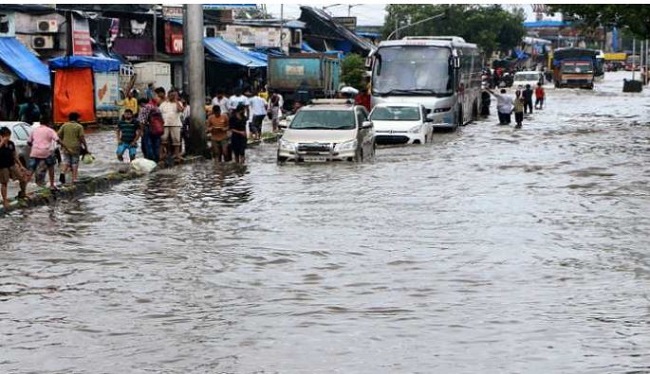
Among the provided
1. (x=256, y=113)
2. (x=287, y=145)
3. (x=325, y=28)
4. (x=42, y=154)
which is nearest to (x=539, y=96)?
(x=325, y=28)

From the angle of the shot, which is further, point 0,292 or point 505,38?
point 505,38

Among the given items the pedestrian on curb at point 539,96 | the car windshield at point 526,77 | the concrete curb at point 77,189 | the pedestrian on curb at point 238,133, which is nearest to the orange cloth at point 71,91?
the pedestrian on curb at point 238,133

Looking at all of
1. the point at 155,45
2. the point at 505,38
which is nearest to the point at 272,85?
the point at 155,45

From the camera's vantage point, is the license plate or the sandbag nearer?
the sandbag

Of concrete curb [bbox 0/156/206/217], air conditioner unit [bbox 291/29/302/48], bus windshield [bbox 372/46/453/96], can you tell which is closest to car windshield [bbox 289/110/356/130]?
concrete curb [bbox 0/156/206/217]

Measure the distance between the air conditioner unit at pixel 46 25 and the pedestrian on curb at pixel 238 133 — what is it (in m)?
11.6

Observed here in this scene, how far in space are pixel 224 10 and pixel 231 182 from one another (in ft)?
117

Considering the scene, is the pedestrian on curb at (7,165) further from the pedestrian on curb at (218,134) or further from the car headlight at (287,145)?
the car headlight at (287,145)

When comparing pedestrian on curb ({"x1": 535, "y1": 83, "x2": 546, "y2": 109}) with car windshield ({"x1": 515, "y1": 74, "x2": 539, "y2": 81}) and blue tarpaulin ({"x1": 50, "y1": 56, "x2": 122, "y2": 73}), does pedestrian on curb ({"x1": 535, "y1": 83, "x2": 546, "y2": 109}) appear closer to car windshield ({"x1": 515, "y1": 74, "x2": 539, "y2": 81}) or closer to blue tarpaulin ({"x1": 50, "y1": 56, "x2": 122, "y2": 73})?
car windshield ({"x1": 515, "y1": 74, "x2": 539, "y2": 81})

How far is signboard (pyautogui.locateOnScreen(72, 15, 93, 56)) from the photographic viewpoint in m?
36.2

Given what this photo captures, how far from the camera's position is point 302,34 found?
66.2 m

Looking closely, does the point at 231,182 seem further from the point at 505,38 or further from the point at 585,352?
the point at 505,38

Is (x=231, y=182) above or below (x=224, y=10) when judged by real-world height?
below

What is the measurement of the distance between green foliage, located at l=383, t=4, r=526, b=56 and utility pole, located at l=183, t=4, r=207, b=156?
71.6 meters
